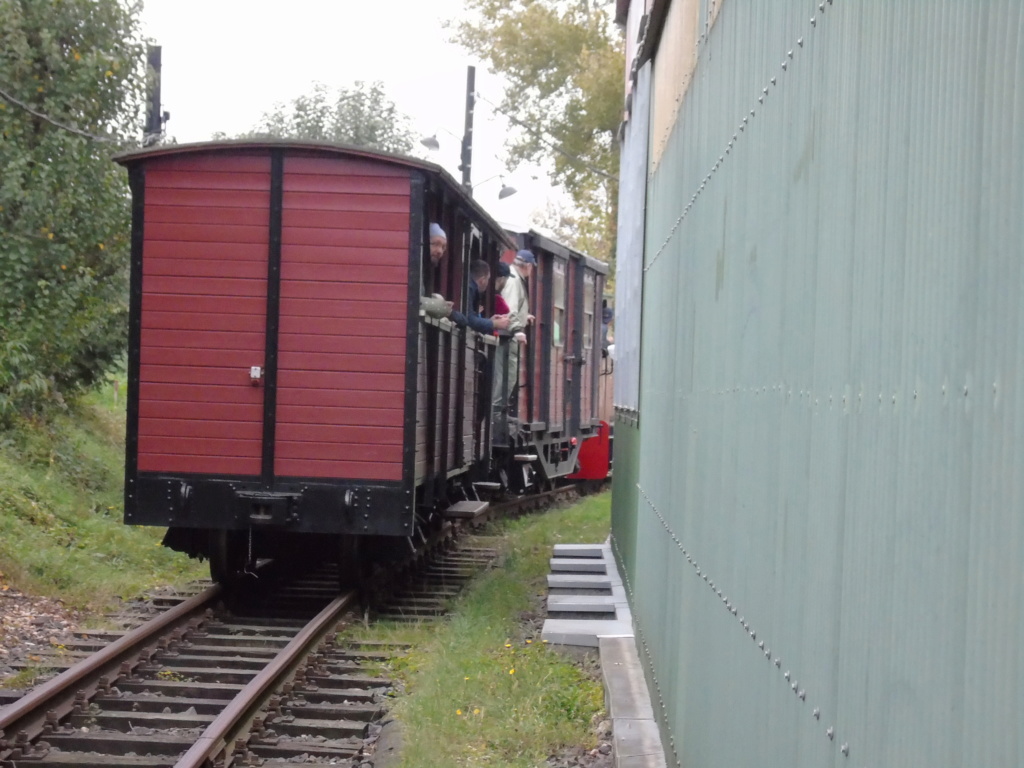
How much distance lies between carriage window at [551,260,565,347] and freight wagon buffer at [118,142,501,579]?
7.38 m

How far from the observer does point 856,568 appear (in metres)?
1.96

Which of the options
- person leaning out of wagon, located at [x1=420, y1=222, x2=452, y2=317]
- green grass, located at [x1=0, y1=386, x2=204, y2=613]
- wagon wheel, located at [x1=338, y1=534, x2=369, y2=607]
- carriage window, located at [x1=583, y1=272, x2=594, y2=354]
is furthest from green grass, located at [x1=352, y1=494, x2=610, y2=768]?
carriage window, located at [x1=583, y1=272, x2=594, y2=354]

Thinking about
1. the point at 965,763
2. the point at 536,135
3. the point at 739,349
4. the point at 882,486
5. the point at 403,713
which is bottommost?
the point at 403,713

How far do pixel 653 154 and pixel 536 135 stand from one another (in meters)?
23.3

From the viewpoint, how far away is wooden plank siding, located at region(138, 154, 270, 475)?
945 centimetres

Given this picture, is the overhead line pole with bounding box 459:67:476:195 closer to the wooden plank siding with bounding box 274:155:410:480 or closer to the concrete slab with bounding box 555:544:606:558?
the concrete slab with bounding box 555:544:606:558

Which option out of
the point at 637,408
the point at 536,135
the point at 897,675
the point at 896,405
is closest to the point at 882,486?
the point at 896,405

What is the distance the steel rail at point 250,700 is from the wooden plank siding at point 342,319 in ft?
3.71

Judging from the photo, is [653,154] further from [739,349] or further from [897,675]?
[897,675]

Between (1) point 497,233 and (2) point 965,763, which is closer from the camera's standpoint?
(2) point 965,763

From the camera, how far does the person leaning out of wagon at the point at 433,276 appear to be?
999cm

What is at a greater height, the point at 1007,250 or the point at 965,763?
the point at 1007,250

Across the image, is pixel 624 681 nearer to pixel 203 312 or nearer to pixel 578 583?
pixel 578 583

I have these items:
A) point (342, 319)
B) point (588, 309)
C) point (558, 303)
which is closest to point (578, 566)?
point (342, 319)
